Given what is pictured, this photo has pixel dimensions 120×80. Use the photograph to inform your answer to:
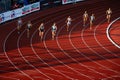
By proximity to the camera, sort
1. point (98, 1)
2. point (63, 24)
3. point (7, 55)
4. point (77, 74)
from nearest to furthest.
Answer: point (77, 74), point (7, 55), point (63, 24), point (98, 1)

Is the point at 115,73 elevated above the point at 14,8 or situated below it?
below

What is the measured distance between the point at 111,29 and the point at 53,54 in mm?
8193

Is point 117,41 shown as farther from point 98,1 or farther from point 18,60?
point 98,1

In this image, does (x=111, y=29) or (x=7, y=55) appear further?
(x=111, y=29)

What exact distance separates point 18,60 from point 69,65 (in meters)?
3.55

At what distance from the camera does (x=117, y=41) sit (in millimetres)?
29172

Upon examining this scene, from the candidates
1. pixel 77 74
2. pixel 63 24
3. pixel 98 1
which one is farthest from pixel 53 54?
pixel 98 1

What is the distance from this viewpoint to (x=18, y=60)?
24953mm

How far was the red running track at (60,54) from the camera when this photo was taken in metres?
22.8

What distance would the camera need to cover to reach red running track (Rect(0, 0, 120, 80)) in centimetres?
2280

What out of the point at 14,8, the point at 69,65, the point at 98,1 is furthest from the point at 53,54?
the point at 98,1

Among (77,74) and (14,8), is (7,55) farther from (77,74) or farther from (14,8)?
(14,8)

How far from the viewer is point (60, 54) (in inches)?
1030

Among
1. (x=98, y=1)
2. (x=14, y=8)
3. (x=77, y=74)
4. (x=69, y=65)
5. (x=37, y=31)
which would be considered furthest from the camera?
(x=98, y=1)
